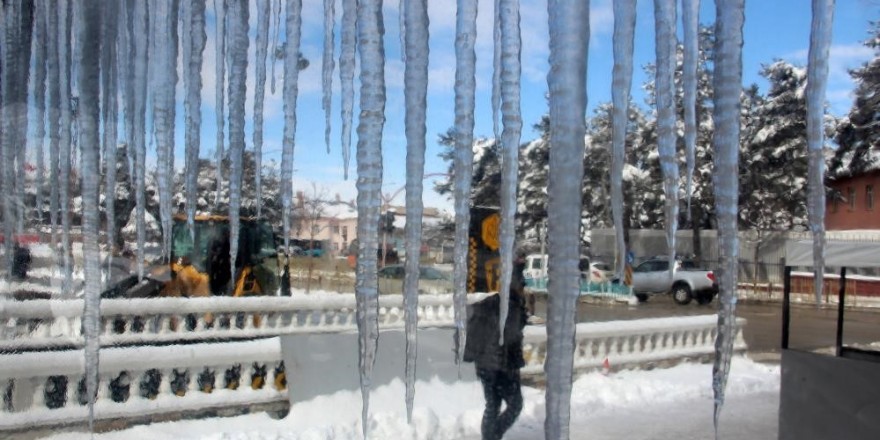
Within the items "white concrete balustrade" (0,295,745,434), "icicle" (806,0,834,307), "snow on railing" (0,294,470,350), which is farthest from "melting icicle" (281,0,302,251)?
"snow on railing" (0,294,470,350)

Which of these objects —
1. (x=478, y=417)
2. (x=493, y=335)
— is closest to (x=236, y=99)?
(x=493, y=335)

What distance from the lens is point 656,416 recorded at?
6.79 m

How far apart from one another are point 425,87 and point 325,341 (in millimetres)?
5499

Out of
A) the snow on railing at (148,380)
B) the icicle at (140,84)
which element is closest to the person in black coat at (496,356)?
the snow on railing at (148,380)

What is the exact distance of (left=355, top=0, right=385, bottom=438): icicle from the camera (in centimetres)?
157

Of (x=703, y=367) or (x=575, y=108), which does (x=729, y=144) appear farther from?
(x=703, y=367)

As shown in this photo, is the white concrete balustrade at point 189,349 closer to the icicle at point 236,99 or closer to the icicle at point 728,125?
the icicle at point 236,99

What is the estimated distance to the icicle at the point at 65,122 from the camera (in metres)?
2.25

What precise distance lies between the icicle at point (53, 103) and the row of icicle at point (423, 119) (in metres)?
0.11

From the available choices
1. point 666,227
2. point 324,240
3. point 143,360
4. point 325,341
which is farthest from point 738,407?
point 324,240

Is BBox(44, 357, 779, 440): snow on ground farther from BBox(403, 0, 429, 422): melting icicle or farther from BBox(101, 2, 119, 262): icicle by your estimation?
BBox(403, 0, 429, 422): melting icicle

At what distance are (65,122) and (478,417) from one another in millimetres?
4658

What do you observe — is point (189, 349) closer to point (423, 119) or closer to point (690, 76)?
point (423, 119)

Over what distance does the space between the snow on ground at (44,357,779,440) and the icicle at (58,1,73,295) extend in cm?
317
